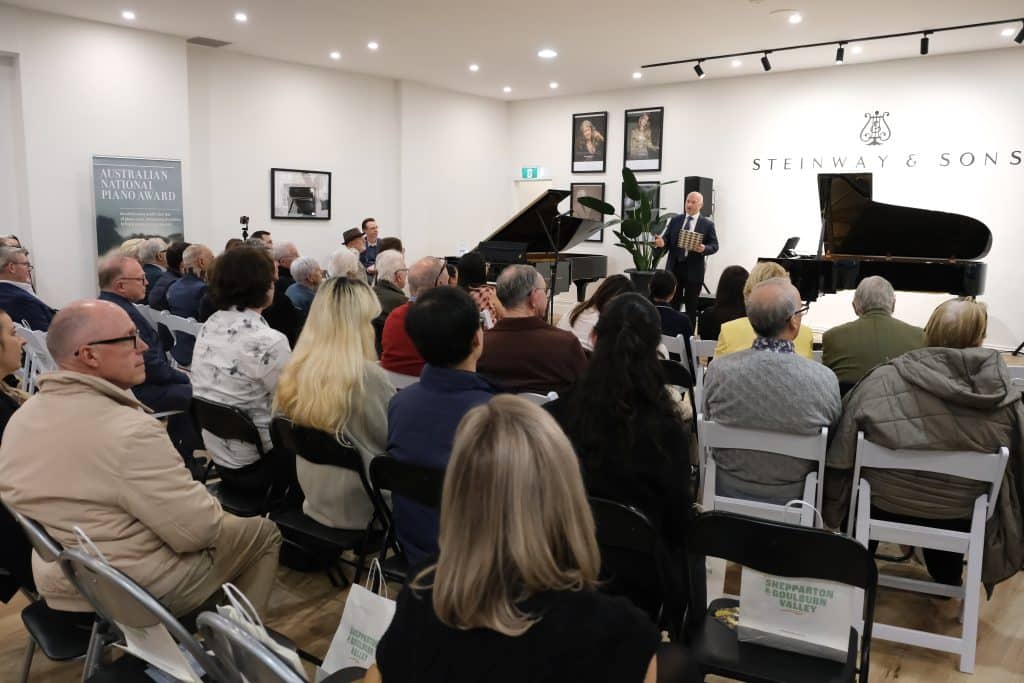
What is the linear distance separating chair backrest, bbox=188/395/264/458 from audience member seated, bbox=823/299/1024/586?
7.31 feet

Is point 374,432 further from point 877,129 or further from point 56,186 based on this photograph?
point 877,129

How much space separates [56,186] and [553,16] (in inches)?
237

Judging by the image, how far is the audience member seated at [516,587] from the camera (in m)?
1.10

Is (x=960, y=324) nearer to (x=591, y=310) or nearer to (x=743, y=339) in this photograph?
(x=743, y=339)

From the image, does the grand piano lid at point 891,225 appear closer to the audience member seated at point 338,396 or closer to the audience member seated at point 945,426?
the audience member seated at point 945,426

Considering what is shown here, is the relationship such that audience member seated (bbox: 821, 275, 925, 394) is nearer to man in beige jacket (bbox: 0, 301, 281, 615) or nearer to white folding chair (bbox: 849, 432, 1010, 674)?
white folding chair (bbox: 849, 432, 1010, 674)

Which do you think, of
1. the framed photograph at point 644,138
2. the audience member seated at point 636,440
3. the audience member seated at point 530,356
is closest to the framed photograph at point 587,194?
the framed photograph at point 644,138

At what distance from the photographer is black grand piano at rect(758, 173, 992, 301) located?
24.9 feet

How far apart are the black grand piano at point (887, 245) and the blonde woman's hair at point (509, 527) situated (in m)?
7.29

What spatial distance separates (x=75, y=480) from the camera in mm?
1870

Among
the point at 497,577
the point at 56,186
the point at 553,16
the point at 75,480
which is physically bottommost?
the point at 75,480

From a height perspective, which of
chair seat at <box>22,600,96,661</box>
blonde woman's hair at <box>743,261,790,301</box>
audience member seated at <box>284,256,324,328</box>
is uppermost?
blonde woman's hair at <box>743,261,790,301</box>

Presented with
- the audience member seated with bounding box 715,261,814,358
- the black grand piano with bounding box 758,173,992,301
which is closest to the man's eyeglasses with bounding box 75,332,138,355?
the audience member seated with bounding box 715,261,814,358

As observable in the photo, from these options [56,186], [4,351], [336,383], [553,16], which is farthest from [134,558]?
[56,186]
